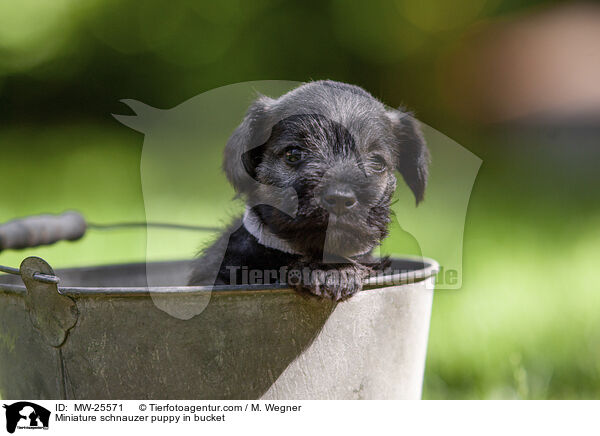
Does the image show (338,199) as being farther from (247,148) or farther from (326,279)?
(247,148)

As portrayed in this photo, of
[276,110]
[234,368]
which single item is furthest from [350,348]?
[276,110]

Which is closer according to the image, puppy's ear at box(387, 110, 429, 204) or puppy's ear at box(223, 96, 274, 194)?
puppy's ear at box(223, 96, 274, 194)

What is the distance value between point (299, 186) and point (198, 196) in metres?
1.49

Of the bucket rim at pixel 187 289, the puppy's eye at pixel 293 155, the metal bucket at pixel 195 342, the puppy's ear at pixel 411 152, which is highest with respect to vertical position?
the puppy's ear at pixel 411 152

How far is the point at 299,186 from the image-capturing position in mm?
1829

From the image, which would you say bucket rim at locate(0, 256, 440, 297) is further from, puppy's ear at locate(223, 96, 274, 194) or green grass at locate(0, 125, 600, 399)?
green grass at locate(0, 125, 600, 399)

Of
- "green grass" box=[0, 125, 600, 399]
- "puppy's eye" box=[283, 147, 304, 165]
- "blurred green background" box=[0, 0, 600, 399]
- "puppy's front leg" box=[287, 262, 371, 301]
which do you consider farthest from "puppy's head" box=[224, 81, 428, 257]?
"blurred green background" box=[0, 0, 600, 399]

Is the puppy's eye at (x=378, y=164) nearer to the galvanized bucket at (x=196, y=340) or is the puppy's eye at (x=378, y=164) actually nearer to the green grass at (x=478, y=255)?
the galvanized bucket at (x=196, y=340)

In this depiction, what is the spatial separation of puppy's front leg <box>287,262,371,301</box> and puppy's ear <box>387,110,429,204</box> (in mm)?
609

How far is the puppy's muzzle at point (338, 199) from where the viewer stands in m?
1.71

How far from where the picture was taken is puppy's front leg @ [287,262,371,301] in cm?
→ 164

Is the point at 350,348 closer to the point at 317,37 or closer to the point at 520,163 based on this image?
the point at 317,37
